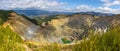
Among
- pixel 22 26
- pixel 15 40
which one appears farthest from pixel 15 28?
pixel 15 40

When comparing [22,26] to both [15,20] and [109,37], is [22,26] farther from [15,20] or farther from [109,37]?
[109,37]

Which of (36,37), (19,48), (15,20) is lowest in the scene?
(36,37)

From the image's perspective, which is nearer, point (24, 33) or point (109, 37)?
point (109, 37)

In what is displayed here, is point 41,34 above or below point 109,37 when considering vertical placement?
below

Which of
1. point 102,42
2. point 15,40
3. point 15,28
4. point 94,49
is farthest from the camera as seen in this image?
point 15,28

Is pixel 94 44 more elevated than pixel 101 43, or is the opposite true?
pixel 94 44

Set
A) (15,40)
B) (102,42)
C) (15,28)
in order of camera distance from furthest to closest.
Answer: (15,28)
(15,40)
(102,42)

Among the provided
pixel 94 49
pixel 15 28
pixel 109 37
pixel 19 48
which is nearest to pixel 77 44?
pixel 94 49

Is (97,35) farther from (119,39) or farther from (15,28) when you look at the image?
(15,28)

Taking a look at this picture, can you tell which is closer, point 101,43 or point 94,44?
point 94,44
